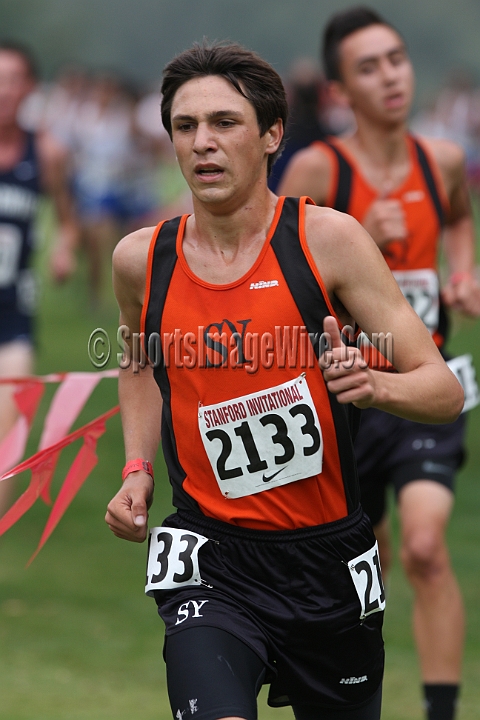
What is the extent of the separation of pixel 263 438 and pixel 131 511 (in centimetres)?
39

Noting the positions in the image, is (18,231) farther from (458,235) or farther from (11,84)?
(458,235)

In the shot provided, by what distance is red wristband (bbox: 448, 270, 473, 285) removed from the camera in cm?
474

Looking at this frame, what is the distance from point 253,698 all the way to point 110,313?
1237 cm

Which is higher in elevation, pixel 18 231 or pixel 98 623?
pixel 18 231

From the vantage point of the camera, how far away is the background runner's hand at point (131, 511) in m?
3.06

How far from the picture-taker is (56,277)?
739cm

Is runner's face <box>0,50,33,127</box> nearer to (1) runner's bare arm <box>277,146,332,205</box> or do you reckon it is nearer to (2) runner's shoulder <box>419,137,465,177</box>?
(1) runner's bare arm <box>277,146,332,205</box>

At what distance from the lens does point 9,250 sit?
7074 mm

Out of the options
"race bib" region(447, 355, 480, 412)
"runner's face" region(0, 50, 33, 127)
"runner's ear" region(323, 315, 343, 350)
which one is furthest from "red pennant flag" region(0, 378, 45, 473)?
"runner's face" region(0, 50, 33, 127)

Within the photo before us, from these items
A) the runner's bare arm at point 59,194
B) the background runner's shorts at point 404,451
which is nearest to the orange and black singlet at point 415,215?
the background runner's shorts at point 404,451

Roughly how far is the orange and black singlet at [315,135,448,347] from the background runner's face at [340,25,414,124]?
0.76ft

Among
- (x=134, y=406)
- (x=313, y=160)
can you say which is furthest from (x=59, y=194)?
(x=134, y=406)

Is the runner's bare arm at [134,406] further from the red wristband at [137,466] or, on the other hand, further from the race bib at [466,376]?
the race bib at [466,376]

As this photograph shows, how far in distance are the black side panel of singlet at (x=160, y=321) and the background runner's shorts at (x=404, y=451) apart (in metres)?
1.52
